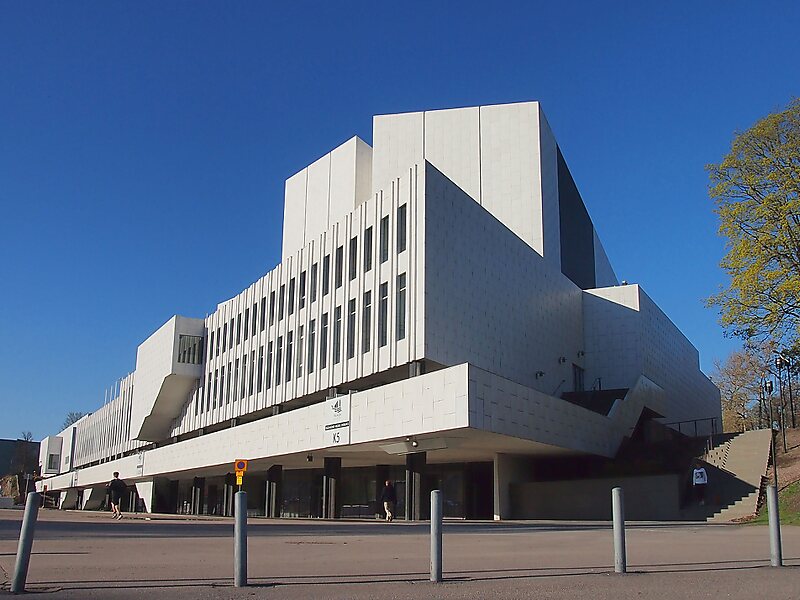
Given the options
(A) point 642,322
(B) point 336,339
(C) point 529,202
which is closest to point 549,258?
(C) point 529,202

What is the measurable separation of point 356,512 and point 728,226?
26.3 meters

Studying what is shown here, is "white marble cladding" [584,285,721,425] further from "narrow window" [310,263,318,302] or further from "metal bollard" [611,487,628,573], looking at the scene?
"metal bollard" [611,487,628,573]

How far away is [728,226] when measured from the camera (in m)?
31.7

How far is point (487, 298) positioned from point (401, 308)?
543cm

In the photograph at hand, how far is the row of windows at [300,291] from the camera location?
40.2 m

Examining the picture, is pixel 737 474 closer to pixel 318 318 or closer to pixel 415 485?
pixel 415 485

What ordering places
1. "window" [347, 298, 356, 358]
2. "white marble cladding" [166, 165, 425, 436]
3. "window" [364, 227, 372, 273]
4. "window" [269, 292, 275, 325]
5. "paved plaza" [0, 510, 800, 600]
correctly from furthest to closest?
1. "window" [269, 292, 275, 325]
2. "window" [347, 298, 356, 358]
3. "window" [364, 227, 372, 273]
4. "white marble cladding" [166, 165, 425, 436]
5. "paved plaza" [0, 510, 800, 600]

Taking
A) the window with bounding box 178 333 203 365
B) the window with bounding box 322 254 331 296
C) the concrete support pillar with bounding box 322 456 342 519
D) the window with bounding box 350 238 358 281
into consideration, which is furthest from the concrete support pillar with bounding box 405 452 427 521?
the window with bounding box 178 333 203 365

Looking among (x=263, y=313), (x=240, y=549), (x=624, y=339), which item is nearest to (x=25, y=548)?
(x=240, y=549)

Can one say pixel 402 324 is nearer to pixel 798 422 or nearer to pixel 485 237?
pixel 485 237

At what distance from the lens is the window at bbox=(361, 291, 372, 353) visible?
4031cm

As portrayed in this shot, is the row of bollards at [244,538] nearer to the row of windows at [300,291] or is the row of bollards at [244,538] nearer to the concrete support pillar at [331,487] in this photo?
the row of windows at [300,291]

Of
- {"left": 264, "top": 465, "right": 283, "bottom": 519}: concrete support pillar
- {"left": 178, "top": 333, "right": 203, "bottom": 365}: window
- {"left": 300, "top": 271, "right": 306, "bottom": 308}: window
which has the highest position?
{"left": 300, "top": 271, "right": 306, "bottom": 308}: window

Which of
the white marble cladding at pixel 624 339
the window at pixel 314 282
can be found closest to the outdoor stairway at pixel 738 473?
the white marble cladding at pixel 624 339
